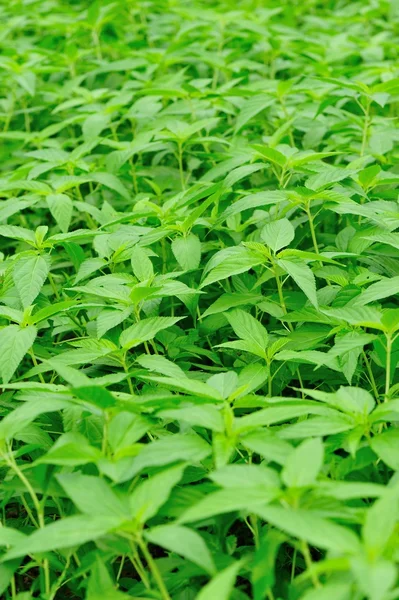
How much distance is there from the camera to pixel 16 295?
1.76 meters

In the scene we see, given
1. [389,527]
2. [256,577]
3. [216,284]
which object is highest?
[389,527]

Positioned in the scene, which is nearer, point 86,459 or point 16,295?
point 86,459

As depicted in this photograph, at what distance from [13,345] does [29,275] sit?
25cm

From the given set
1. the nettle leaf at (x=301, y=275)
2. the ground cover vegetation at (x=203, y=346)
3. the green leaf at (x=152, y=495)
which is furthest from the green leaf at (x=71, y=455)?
the nettle leaf at (x=301, y=275)

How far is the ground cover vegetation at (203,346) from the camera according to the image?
102cm

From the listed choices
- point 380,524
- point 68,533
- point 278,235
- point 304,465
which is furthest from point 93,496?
point 278,235

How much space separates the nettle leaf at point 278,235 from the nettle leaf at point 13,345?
0.57 metres

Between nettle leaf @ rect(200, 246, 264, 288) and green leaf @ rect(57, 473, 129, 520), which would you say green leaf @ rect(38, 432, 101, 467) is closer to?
green leaf @ rect(57, 473, 129, 520)

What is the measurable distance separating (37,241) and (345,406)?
3.18ft

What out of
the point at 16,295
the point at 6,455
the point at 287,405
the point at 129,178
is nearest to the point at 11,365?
the point at 6,455

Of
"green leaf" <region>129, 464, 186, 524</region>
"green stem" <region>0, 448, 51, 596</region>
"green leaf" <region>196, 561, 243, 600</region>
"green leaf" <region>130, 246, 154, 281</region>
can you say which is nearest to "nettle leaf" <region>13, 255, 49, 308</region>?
"green leaf" <region>130, 246, 154, 281</region>

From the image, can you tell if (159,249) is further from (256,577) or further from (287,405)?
(256,577)

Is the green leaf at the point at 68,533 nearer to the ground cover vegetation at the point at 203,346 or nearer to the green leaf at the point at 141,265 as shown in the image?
the ground cover vegetation at the point at 203,346

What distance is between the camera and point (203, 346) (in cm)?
194
